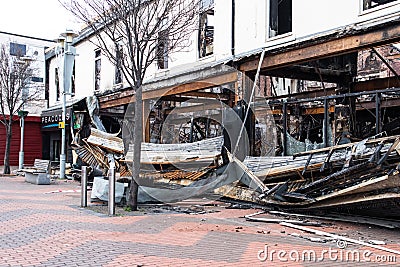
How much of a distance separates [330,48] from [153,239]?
5.02 meters

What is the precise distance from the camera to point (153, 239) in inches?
280

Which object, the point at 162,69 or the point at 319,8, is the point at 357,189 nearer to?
the point at 319,8

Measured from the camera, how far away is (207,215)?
9.53m

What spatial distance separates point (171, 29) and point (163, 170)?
4058 mm

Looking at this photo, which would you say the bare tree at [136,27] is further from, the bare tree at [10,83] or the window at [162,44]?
the bare tree at [10,83]

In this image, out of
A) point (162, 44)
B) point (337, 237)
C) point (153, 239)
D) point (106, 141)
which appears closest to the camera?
point (153, 239)

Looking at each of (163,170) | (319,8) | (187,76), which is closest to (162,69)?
(187,76)

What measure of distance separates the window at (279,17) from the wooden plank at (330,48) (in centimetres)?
143

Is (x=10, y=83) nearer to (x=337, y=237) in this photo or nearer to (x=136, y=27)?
(x=136, y=27)

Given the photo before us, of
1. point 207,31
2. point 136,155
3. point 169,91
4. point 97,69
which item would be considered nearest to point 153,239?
point 136,155

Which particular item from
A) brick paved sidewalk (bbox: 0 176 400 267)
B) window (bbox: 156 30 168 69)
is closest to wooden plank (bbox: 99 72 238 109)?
window (bbox: 156 30 168 69)

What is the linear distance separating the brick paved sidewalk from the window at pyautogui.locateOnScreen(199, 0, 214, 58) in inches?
234

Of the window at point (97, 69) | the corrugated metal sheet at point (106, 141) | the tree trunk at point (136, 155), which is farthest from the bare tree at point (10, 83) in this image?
the tree trunk at point (136, 155)

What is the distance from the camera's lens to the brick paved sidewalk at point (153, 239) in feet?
19.2
